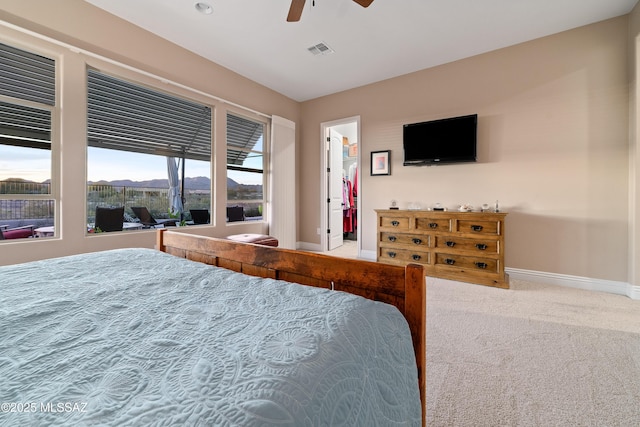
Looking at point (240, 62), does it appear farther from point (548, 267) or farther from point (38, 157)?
point (548, 267)

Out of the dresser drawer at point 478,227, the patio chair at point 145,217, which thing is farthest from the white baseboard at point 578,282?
the patio chair at point 145,217

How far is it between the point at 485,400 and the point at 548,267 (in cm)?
247

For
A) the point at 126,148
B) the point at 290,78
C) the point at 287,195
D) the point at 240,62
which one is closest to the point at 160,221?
the point at 126,148

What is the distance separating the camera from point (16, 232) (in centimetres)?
221

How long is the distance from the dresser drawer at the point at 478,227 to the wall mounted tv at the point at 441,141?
867mm

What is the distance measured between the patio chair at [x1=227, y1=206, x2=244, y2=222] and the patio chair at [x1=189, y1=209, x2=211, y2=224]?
34 cm

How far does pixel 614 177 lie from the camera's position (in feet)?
8.80

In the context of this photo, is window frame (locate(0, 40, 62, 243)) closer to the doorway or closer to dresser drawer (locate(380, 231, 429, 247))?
the doorway

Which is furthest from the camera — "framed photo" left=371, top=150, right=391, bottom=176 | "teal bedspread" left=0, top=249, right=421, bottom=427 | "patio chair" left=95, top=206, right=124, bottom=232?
"framed photo" left=371, top=150, right=391, bottom=176

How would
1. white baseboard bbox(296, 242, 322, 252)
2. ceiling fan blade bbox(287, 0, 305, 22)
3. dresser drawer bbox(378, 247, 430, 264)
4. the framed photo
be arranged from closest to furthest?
ceiling fan blade bbox(287, 0, 305, 22), dresser drawer bbox(378, 247, 430, 264), the framed photo, white baseboard bbox(296, 242, 322, 252)

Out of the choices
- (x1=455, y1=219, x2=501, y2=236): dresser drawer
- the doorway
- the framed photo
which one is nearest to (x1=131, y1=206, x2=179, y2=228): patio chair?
the doorway

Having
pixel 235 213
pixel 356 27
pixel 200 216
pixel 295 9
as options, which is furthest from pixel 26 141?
pixel 356 27

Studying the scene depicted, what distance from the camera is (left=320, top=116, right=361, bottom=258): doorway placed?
14.9 ft

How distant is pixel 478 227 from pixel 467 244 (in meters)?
0.23
